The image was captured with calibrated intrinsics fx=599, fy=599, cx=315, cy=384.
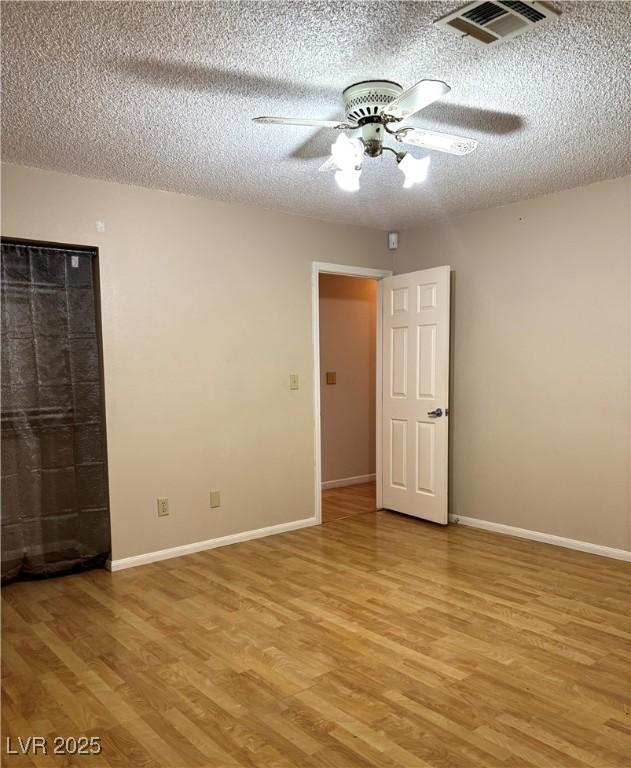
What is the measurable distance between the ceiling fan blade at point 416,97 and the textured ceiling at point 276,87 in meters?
0.16

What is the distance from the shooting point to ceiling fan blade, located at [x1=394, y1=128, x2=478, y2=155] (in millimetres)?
2554

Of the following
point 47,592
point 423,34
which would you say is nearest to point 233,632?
point 47,592

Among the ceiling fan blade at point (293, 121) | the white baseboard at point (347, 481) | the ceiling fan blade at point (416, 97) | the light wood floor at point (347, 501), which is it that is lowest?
the light wood floor at point (347, 501)

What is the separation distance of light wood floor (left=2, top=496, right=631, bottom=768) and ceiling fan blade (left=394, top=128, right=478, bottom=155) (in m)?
2.27

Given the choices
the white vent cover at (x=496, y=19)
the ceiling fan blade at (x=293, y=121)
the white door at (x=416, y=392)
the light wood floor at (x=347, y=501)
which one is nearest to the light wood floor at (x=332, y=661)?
the white door at (x=416, y=392)

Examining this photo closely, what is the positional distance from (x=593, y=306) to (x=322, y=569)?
2491 millimetres

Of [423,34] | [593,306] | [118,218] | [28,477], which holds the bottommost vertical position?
[28,477]

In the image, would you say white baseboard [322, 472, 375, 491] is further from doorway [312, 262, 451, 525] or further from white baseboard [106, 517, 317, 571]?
white baseboard [106, 517, 317, 571]

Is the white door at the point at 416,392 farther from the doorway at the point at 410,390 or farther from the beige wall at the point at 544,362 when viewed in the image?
the beige wall at the point at 544,362

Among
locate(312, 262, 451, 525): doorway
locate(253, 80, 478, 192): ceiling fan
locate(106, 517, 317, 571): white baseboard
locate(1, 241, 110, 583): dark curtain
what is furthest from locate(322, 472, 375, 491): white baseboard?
locate(253, 80, 478, 192): ceiling fan

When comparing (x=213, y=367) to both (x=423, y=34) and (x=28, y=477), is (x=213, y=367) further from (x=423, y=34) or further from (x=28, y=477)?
(x=423, y=34)

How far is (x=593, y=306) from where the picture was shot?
3994mm

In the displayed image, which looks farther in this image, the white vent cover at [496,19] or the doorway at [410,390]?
the doorway at [410,390]

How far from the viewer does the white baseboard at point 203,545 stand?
12.8ft
